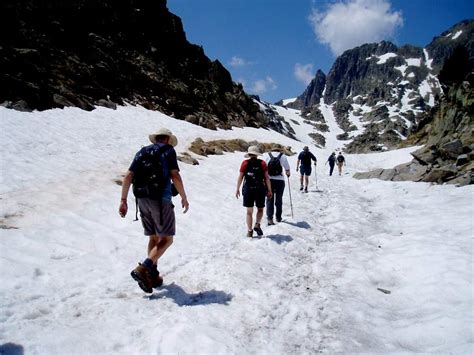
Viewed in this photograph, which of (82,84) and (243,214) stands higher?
(82,84)

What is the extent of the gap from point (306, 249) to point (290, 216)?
12.2 feet

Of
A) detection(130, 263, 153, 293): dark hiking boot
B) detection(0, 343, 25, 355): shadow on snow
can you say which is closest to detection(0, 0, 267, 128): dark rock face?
detection(130, 263, 153, 293): dark hiking boot

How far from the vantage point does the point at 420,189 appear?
624 inches

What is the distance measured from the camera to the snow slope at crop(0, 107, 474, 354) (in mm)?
4484

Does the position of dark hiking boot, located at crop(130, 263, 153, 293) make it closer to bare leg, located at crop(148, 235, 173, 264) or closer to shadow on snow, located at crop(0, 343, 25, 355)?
bare leg, located at crop(148, 235, 173, 264)

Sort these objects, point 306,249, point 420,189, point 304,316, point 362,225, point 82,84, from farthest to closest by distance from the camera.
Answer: point 82,84, point 420,189, point 362,225, point 306,249, point 304,316

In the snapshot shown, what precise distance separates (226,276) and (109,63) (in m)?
49.4

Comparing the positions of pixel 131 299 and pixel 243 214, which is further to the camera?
pixel 243 214

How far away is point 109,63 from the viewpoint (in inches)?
1898

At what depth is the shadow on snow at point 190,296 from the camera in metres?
5.54

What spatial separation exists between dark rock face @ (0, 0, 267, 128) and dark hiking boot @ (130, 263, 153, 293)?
64.7 ft

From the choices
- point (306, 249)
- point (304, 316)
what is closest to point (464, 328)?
point (304, 316)

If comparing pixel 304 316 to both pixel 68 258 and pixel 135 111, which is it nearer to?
pixel 68 258

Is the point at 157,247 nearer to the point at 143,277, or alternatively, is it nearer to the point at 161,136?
the point at 143,277
